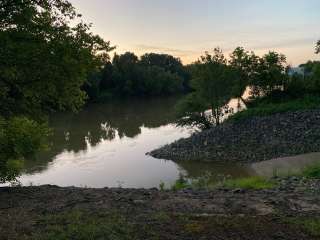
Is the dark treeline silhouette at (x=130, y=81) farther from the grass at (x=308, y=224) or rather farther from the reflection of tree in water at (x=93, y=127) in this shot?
the grass at (x=308, y=224)

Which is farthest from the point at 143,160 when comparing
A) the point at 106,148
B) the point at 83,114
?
the point at 83,114

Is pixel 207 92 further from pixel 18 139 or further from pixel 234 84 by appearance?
pixel 18 139

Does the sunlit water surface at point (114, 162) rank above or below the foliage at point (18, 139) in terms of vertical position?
below

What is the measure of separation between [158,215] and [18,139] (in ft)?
15.8

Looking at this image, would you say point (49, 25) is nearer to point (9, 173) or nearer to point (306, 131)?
point (9, 173)

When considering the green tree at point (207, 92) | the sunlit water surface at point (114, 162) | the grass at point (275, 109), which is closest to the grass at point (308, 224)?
the sunlit water surface at point (114, 162)

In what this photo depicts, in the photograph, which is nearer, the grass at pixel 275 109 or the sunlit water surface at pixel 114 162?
the sunlit water surface at pixel 114 162

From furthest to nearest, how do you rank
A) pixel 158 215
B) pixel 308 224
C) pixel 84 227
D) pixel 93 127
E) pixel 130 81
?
1. pixel 130 81
2. pixel 93 127
3. pixel 158 215
4. pixel 308 224
5. pixel 84 227

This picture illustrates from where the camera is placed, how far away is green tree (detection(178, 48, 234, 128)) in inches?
1811

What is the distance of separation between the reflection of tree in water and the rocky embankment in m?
8.83

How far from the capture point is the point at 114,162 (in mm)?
33031

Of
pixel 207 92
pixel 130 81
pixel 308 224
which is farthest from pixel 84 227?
pixel 130 81

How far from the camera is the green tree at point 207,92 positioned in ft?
151

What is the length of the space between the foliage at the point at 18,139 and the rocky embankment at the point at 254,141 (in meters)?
22.5
